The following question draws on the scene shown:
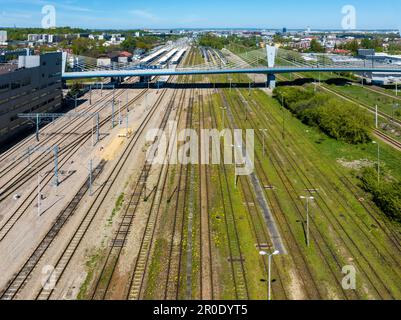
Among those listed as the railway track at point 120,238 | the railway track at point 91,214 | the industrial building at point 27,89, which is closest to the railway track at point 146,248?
the railway track at point 120,238

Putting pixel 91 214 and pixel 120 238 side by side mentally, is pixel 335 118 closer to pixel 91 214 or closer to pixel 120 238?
pixel 91 214

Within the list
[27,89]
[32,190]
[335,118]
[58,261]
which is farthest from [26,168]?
[335,118]

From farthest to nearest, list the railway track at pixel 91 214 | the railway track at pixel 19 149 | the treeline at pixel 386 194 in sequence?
the railway track at pixel 19 149
the treeline at pixel 386 194
the railway track at pixel 91 214

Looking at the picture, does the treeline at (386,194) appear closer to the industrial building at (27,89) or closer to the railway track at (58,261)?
the railway track at (58,261)

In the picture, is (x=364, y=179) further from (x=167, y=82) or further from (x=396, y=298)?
(x=167, y=82)

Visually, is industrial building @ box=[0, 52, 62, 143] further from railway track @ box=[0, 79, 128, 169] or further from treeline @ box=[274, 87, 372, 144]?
treeline @ box=[274, 87, 372, 144]
